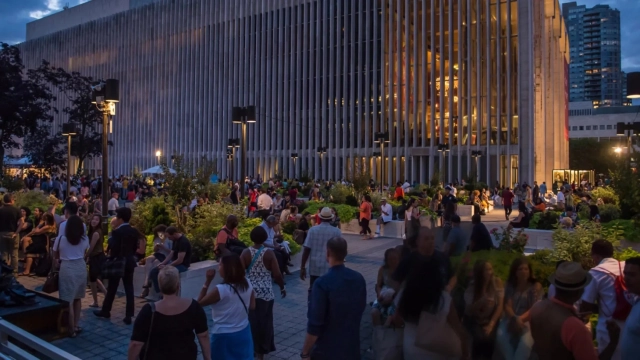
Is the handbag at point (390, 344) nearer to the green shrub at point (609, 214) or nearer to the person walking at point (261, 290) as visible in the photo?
the person walking at point (261, 290)

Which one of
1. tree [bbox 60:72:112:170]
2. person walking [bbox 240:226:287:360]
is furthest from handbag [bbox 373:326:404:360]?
tree [bbox 60:72:112:170]

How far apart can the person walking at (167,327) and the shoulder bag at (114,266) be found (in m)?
3.88

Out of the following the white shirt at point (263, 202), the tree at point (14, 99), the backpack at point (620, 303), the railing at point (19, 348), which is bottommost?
the railing at point (19, 348)

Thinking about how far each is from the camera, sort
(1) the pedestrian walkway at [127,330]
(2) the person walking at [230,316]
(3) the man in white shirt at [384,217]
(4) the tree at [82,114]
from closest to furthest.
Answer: (2) the person walking at [230,316]
(1) the pedestrian walkway at [127,330]
(3) the man in white shirt at [384,217]
(4) the tree at [82,114]

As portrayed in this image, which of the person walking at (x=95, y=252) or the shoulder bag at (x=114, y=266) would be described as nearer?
the shoulder bag at (x=114, y=266)

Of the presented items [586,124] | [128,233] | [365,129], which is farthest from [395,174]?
[586,124]

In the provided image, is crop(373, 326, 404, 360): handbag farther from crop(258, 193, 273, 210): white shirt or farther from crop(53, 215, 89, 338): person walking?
crop(258, 193, 273, 210): white shirt

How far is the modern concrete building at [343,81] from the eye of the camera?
4188 centimetres

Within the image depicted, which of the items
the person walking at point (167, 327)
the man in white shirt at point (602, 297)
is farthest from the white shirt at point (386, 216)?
the person walking at point (167, 327)

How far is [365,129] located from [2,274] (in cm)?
4155

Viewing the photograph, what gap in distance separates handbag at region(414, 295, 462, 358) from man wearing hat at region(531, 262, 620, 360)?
22.5 inches

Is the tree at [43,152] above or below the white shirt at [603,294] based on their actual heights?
above

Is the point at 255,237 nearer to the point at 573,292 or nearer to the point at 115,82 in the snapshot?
the point at 573,292

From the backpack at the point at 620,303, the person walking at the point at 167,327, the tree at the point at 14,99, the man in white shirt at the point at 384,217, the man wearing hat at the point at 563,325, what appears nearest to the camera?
the man wearing hat at the point at 563,325
